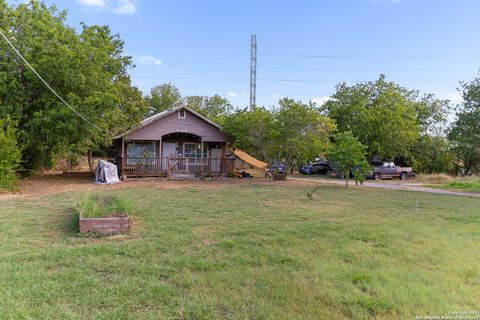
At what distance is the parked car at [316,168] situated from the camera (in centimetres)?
3055

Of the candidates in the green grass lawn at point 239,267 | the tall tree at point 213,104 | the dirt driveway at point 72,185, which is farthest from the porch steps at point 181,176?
the tall tree at point 213,104

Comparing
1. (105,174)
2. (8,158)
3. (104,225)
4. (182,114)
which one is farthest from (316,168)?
(104,225)

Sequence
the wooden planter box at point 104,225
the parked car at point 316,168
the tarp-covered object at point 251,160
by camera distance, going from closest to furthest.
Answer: the wooden planter box at point 104,225 < the tarp-covered object at point 251,160 < the parked car at point 316,168

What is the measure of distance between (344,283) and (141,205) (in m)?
6.50

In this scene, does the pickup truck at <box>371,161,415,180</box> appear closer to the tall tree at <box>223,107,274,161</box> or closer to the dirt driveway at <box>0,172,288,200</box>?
the tall tree at <box>223,107,274,161</box>

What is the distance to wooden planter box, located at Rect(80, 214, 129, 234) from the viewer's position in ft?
19.3

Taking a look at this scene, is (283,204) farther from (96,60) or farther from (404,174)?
(404,174)

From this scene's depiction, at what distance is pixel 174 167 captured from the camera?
63.9 feet

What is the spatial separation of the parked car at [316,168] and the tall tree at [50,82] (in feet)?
61.1

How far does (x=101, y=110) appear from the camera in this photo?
51.4 feet

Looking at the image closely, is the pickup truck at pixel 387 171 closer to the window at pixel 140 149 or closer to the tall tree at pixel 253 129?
the tall tree at pixel 253 129

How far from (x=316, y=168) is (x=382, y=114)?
7.33 metres

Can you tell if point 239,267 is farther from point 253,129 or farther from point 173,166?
point 173,166

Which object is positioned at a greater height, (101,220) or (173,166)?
(173,166)
